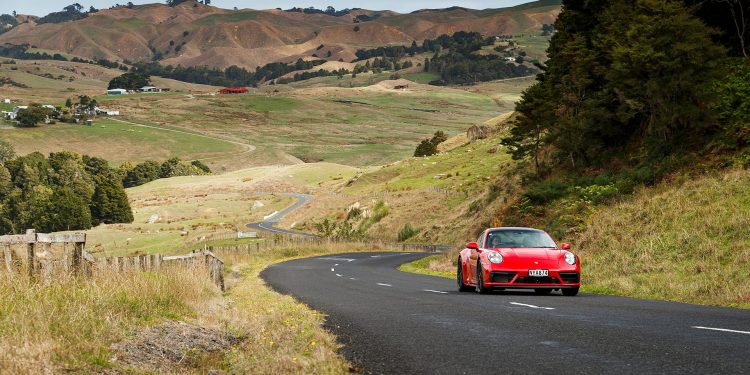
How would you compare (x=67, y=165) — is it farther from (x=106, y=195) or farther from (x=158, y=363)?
(x=158, y=363)

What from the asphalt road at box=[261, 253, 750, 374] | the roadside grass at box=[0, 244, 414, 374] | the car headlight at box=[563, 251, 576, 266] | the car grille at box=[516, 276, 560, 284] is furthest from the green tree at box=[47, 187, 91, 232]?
the asphalt road at box=[261, 253, 750, 374]

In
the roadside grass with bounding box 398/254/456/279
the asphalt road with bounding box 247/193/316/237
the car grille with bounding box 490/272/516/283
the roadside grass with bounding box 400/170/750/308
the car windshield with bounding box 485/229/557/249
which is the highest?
the car windshield with bounding box 485/229/557/249

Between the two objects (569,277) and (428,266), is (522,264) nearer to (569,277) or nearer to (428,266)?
(569,277)

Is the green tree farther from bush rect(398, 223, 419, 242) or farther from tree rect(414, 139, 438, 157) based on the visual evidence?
bush rect(398, 223, 419, 242)

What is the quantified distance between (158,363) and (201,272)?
13.0m

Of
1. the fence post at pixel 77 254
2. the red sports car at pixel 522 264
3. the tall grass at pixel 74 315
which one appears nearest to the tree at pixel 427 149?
the red sports car at pixel 522 264

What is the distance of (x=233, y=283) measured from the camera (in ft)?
103

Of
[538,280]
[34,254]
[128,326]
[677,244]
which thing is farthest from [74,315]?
[677,244]

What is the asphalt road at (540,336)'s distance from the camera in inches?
338

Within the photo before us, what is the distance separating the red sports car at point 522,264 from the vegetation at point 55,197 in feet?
403

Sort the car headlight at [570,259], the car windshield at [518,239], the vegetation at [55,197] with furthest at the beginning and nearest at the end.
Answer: the vegetation at [55,197]
the car windshield at [518,239]
the car headlight at [570,259]

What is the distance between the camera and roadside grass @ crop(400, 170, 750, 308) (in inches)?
795

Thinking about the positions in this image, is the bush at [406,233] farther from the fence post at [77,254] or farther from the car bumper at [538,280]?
the fence post at [77,254]

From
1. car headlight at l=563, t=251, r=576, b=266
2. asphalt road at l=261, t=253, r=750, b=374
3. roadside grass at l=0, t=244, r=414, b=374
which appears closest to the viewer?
roadside grass at l=0, t=244, r=414, b=374
